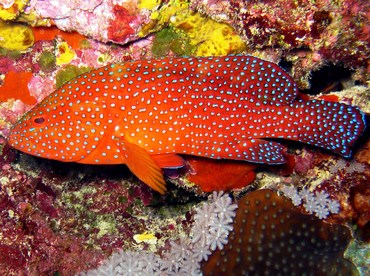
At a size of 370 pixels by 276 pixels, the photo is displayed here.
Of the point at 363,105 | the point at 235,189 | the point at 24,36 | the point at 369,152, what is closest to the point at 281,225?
the point at 235,189

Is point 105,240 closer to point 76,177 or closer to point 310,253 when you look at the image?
point 76,177

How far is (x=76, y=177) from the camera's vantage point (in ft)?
21.8

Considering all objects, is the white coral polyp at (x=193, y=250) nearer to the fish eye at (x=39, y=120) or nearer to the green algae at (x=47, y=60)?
the fish eye at (x=39, y=120)

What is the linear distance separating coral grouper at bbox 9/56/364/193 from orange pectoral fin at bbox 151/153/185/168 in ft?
0.05

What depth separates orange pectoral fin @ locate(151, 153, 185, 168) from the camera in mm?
4860

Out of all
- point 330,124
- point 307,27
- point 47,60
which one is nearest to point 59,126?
point 47,60

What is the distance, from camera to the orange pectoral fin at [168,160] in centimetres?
486

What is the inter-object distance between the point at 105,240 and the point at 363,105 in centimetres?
500

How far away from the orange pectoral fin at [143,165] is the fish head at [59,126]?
0.51 meters

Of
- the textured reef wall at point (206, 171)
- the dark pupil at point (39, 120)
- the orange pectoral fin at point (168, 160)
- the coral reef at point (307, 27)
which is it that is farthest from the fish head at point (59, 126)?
the coral reef at point (307, 27)

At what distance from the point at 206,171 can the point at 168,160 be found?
85 cm

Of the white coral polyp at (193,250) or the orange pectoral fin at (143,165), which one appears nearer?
the orange pectoral fin at (143,165)

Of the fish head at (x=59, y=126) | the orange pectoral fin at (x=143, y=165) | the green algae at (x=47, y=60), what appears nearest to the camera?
the orange pectoral fin at (x=143, y=165)

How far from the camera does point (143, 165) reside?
4.64 m
